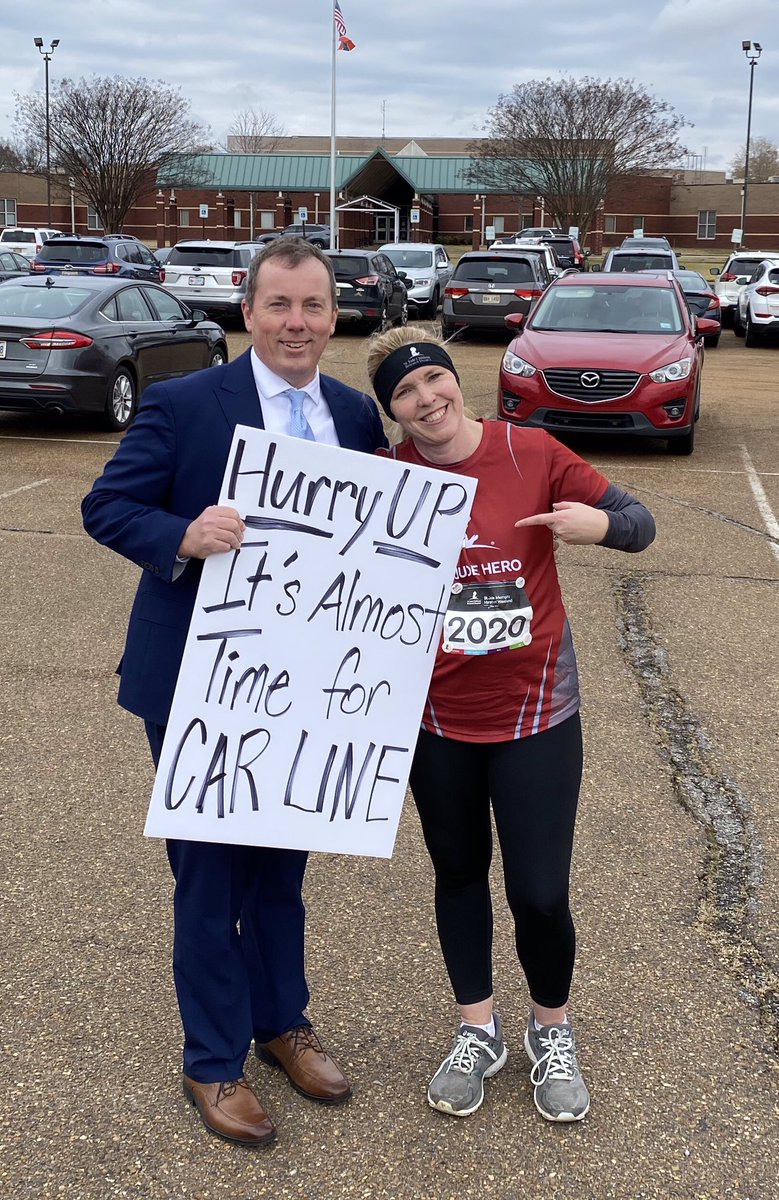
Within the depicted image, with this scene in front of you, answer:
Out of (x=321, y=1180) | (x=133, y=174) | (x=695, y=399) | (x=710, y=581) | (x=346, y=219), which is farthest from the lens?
(x=346, y=219)

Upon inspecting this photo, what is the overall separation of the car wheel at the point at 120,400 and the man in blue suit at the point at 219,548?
9636 mm

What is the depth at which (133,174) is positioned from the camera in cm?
5197

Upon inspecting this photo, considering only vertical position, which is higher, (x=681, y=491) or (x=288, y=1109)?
(x=681, y=491)

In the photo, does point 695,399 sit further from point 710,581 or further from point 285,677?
point 285,677

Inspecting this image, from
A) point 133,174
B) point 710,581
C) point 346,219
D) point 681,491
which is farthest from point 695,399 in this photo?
point 346,219

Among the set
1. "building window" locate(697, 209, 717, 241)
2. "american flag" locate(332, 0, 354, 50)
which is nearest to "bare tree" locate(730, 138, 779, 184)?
"building window" locate(697, 209, 717, 241)

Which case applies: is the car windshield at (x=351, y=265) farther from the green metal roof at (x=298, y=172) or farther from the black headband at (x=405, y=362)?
the green metal roof at (x=298, y=172)

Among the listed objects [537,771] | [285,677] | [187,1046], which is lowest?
[187,1046]

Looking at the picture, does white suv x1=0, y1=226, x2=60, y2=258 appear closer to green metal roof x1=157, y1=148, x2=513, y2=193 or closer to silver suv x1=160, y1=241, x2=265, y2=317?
silver suv x1=160, y1=241, x2=265, y2=317

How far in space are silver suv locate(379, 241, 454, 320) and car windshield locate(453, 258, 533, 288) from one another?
406 centimetres

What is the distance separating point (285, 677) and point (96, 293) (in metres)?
10.6

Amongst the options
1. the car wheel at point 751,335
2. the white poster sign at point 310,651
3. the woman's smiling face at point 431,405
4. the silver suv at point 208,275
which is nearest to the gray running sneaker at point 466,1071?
the white poster sign at point 310,651

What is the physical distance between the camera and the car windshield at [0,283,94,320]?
11805 mm

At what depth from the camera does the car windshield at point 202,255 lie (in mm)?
24531
